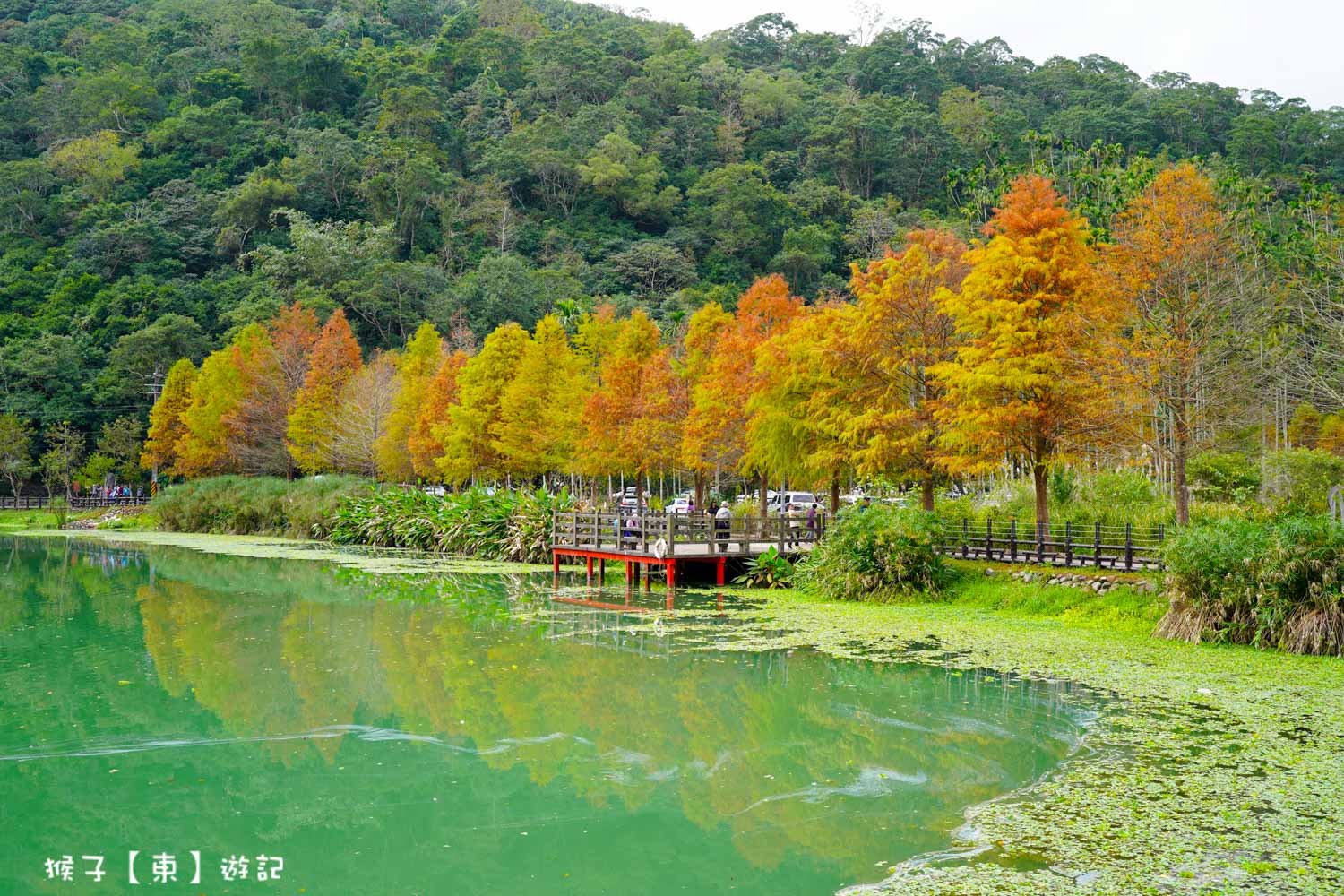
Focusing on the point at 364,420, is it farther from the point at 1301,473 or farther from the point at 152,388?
the point at 1301,473

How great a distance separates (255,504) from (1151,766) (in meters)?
48.1

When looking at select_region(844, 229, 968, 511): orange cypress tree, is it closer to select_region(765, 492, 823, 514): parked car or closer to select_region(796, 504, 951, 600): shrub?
select_region(796, 504, 951, 600): shrub

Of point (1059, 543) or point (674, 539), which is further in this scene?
point (674, 539)

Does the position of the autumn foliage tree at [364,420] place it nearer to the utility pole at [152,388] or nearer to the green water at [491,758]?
the utility pole at [152,388]

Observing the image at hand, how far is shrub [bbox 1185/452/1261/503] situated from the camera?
3319 centimetres

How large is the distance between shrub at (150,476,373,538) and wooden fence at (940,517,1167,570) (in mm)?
30182

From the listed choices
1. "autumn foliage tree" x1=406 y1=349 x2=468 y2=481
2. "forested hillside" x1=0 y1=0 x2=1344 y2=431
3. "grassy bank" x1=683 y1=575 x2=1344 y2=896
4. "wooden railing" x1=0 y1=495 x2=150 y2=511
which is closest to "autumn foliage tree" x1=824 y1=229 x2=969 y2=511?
"grassy bank" x1=683 y1=575 x2=1344 y2=896

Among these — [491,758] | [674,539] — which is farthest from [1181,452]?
[491,758]

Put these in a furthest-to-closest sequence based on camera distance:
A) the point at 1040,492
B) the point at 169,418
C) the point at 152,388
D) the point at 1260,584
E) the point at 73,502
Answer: the point at 152,388, the point at 73,502, the point at 169,418, the point at 1040,492, the point at 1260,584

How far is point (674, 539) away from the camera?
27.2m

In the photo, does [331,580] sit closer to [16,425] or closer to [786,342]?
[786,342]

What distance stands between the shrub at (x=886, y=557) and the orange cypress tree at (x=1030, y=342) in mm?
1937

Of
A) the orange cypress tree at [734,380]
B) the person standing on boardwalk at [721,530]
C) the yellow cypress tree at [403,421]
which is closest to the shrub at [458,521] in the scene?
the orange cypress tree at [734,380]

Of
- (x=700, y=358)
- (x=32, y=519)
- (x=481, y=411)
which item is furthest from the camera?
(x=32, y=519)
